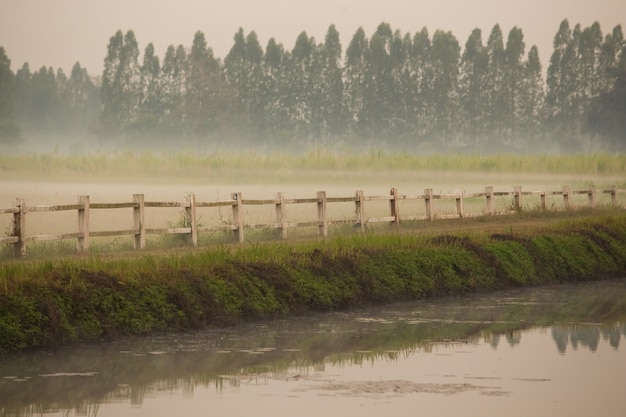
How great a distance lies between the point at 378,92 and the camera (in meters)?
127

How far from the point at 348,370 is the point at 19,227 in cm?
1130

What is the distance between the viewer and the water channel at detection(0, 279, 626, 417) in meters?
13.3

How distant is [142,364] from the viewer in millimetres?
16016

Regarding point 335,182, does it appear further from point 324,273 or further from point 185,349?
point 185,349

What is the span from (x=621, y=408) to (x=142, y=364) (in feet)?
19.3

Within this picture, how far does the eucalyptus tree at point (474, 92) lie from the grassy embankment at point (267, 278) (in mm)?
99268

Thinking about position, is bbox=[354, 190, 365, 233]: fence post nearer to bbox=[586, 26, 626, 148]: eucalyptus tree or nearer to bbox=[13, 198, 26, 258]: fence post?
bbox=[13, 198, 26, 258]: fence post

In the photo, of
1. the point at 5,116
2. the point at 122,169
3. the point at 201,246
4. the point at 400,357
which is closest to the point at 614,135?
the point at 5,116

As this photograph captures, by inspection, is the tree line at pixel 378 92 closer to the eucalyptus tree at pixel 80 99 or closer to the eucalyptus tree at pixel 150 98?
the eucalyptus tree at pixel 150 98

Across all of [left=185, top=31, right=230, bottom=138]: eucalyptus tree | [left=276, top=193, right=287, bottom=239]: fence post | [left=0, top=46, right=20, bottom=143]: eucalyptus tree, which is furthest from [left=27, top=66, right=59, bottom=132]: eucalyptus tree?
[left=276, top=193, right=287, bottom=239]: fence post

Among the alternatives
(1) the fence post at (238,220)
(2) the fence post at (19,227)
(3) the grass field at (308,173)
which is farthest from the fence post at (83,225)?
(3) the grass field at (308,173)

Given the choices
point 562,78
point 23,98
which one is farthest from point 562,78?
point 23,98

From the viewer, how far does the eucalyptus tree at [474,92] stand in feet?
422

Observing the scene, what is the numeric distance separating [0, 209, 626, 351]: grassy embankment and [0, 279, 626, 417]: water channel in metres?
0.39
